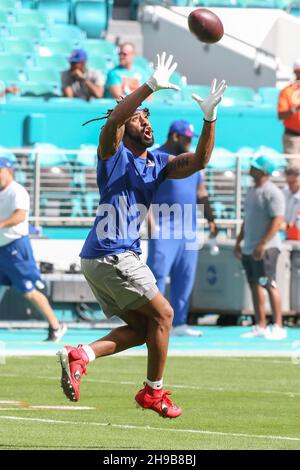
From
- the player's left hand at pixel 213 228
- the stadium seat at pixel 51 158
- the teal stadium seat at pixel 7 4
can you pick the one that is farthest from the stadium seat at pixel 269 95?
the player's left hand at pixel 213 228

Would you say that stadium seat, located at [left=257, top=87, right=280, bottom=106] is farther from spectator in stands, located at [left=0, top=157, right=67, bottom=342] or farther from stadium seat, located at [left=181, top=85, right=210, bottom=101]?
spectator in stands, located at [left=0, top=157, right=67, bottom=342]

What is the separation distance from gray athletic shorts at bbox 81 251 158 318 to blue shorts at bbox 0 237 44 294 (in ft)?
22.1

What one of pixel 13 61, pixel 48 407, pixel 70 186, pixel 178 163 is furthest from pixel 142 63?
pixel 178 163

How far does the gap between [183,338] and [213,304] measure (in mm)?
1815

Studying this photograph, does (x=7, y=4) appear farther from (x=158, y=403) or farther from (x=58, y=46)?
(x=158, y=403)

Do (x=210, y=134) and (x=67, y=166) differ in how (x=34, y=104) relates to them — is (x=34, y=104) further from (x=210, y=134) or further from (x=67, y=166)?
(x=210, y=134)

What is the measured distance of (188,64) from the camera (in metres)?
25.5

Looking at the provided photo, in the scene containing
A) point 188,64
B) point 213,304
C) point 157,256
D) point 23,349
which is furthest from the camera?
point 188,64

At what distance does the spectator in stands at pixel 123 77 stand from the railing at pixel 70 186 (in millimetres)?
1554

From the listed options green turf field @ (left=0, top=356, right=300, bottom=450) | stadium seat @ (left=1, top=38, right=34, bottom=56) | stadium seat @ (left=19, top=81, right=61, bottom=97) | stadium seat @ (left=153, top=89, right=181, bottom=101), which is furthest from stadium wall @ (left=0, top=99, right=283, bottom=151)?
green turf field @ (left=0, top=356, right=300, bottom=450)

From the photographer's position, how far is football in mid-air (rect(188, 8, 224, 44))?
9.34 m

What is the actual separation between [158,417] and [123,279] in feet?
4.53

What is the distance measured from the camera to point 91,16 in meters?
24.9

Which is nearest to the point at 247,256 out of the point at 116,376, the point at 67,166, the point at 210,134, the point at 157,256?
the point at 157,256
